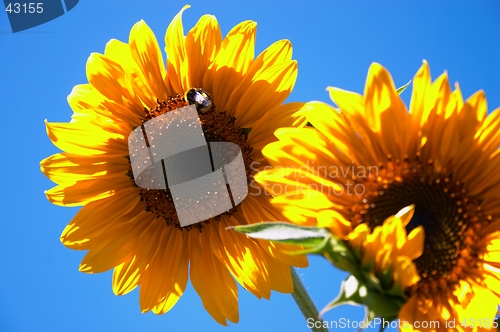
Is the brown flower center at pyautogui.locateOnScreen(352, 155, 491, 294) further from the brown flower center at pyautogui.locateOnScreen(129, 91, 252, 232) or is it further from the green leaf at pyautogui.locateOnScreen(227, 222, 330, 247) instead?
the brown flower center at pyautogui.locateOnScreen(129, 91, 252, 232)

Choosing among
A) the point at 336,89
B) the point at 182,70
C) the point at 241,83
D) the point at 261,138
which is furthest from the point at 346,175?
the point at 182,70

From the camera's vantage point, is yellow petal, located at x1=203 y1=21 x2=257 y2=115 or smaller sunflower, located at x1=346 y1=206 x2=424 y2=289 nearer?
smaller sunflower, located at x1=346 y1=206 x2=424 y2=289

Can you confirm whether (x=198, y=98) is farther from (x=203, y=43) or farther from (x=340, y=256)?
(x=340, y=256)

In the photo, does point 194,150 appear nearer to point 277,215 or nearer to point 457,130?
point 277,215

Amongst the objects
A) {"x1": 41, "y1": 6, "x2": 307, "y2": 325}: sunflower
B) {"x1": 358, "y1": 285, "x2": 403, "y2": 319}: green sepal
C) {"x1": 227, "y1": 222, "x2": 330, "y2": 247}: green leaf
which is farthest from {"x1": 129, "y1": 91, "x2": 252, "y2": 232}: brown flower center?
{"x1": 358, "y1": 285, "x2": 403, "y2": 319}: green sepal

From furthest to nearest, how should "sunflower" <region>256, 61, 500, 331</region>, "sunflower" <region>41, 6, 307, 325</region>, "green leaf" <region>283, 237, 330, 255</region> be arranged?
"sunflower" <region>41, 6, 307, 325</region>, "sunflower" <region>256, 61, 500, 331</region>, "green leaf" <region>283, 237, 330, 255</region>

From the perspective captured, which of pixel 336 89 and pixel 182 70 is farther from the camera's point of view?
pixel 182 70

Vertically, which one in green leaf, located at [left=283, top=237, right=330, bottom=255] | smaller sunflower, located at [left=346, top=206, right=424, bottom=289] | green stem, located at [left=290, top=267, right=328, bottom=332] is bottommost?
green stem, located at [left=290, top=267, right=328, bottom=332]
